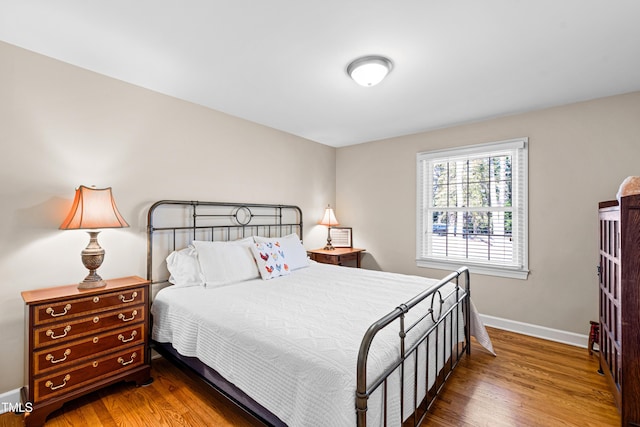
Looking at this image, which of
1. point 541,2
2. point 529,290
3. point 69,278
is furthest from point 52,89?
point 529,290

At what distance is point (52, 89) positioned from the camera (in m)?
2.19

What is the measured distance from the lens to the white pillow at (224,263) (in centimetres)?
262

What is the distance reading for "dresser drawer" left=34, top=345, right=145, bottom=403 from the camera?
5.97 feet

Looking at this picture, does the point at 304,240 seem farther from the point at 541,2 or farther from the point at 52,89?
the point at 541,2

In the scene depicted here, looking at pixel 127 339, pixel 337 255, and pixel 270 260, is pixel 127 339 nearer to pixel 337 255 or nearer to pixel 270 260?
pixel 270 260

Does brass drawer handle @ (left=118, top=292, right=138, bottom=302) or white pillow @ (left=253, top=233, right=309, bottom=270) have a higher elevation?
white pillow @ (left=253, top=233, right=309, bottom=270)

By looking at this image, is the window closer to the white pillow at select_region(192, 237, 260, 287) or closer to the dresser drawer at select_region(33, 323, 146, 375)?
the white pillow at select_region(192, 237, 260, 287)

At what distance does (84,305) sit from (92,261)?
1.04ft

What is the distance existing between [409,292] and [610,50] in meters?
2.22

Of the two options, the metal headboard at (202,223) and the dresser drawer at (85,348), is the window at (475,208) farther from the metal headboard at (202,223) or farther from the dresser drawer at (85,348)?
the dresser drawer at (85,348)

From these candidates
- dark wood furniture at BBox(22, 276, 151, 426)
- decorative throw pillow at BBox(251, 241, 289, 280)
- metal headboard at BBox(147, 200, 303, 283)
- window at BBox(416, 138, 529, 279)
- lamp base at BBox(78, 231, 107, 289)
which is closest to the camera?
dark wood furniture at BBox(22, 276, 151, 426)

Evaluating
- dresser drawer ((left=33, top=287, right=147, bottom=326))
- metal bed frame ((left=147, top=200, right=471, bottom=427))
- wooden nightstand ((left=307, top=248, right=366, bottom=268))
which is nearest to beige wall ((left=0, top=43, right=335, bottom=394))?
metal bed frame ((left=147, top=200, right=471, bottom=427))

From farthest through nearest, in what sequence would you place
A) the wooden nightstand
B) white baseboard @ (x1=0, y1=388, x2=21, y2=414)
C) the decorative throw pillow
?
the wooden nightstand
the decorative throw pillow
white baseboard @ (x1=0, y1=388, x2=21, y2=414)

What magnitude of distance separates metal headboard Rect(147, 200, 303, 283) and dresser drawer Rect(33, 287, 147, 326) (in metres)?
0.45
